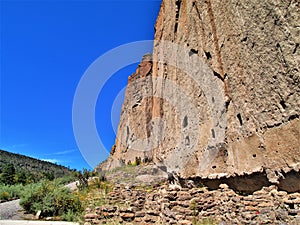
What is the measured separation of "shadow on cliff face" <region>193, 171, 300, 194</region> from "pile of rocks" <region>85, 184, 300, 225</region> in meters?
0.17

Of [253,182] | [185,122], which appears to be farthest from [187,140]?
[253,182]

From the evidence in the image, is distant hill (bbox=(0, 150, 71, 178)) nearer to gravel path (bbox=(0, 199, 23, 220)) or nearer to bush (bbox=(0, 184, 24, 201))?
bush (bbox=(0, 184, 24, 201))

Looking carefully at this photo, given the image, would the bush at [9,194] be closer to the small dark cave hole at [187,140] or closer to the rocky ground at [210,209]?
the rocky ground at [210,209]

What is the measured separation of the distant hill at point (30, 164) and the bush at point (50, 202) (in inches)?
1487

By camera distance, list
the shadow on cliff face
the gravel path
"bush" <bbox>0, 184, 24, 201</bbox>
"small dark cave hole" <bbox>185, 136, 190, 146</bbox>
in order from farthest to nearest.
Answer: "bush" <bbox>0, 184, 24, 201</bbox>
the gravel path
"small dark cave hole" <bbox>185, 136, 190, 146</bbox>
the shadow on cliff face

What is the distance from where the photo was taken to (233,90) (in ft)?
22.9

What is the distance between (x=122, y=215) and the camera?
7.05 meters

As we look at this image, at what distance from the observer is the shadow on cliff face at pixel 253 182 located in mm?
5250

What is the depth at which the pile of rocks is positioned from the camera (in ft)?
16.1

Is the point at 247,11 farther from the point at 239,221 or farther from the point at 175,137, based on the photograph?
the point at 175,137

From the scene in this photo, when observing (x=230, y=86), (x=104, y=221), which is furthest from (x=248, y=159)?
(x=104, y=221)

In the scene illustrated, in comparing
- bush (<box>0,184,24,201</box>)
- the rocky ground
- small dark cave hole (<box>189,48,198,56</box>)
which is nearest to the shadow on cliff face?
the rocky ground

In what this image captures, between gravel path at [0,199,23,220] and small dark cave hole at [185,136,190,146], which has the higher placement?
small dark cave hole at [185,136,190,146]

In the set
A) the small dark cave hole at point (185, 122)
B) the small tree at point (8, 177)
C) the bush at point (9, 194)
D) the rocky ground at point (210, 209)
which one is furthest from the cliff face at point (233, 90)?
the small tree at point (8, 177)
